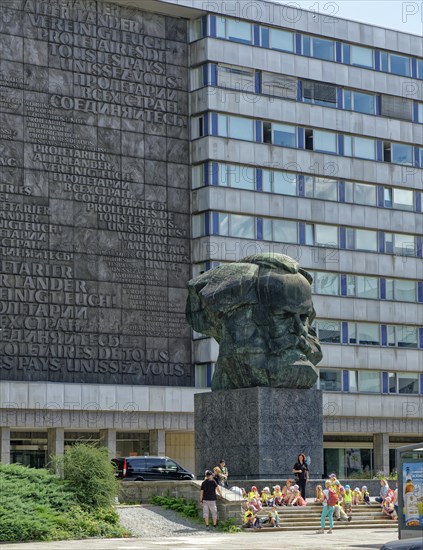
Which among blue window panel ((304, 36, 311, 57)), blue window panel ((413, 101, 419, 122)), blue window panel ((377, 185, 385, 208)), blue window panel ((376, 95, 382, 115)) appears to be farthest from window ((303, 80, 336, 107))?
blue window panel ((413, 101, 419, 122))

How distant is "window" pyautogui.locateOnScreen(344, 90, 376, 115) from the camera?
88.4 meters

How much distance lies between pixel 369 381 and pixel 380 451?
184 inches

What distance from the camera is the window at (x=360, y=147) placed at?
88.1 m

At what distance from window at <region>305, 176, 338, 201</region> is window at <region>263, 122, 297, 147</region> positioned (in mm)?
2651

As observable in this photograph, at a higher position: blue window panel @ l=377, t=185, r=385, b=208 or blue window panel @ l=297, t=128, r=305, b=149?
blue window panel @ l=297, t=128, r=305, b=149

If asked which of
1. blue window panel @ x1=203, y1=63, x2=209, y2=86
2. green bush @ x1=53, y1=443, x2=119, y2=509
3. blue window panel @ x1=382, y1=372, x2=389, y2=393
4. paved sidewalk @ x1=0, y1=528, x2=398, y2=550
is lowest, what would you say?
paved sidewalk @ x1=0, y1=528, x2=398, y2=550

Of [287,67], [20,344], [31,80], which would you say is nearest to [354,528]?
[20,344]

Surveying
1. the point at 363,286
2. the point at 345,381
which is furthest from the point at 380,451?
the point at 363,286

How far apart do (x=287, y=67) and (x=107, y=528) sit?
51.0 metres

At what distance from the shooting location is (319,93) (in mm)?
86875

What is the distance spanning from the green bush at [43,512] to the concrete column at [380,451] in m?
48.1

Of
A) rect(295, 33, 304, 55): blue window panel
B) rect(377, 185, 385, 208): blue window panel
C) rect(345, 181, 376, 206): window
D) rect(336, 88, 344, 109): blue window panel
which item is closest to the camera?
rect(295, 33, 304, 55): blue window panel

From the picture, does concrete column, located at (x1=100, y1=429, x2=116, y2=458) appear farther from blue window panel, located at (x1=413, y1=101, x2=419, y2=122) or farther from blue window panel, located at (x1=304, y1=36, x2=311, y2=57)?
blue window panel, located at (x1=413, y1=101, x2=419, y2=122)

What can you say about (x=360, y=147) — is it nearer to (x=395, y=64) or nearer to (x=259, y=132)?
(x=395, y=64)
